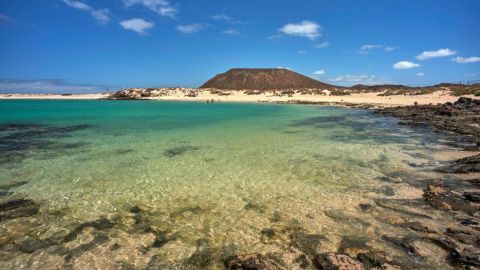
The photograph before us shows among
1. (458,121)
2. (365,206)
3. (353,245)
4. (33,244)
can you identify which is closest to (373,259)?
(353,245)

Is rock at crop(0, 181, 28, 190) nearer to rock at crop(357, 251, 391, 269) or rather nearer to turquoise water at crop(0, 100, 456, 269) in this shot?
turquoise water at crop(0, 100, 456, 269)

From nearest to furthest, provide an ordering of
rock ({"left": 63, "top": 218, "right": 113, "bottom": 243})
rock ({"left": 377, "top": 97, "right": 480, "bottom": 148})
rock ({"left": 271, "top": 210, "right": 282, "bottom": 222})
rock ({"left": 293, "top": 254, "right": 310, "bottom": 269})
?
Answer: rock ({"left": 293, "top": 254, "right": 310, "bottom": 269}), rock ({"left": 63, "top": 218, "right": 113, "bottom": 243}), rock ({"left": 271, "top": 210, "right": 282, "bottom": 222}), rock ({"left": 377, "top": 97, "right": 480, "bottom": 148})

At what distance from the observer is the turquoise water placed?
233 inches

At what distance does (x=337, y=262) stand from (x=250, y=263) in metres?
1.45

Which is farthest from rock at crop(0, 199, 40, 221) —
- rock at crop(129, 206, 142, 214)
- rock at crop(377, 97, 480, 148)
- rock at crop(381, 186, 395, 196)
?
rock at crop(377, 97, 480, 148)

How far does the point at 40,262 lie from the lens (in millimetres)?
5426

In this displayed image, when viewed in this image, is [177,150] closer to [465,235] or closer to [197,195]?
[197,195]

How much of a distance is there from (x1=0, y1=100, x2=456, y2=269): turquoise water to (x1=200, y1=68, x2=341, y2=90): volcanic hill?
288 ft

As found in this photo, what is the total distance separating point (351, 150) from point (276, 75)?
96.7 m

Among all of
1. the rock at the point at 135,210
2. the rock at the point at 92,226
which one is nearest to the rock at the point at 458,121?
the rock at the point at 135,210

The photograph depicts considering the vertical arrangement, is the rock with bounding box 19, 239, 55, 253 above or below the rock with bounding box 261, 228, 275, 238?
below

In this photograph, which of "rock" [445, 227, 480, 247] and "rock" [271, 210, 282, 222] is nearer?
"rock" [445, 227, 480, 247]

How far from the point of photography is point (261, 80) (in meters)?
106

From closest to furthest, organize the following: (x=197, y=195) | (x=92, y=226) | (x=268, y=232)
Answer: (x=268, y=232)
(x=92, y=226)
(x=197, y=195)
